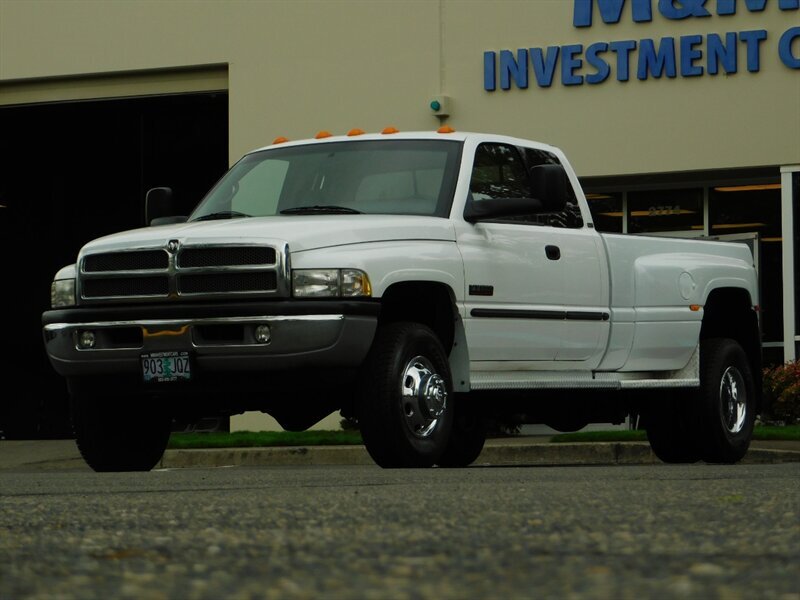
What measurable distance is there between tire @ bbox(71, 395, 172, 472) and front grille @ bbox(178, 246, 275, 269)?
1097 millimetres

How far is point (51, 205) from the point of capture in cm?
2709

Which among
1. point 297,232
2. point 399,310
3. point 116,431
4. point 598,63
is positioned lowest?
point 116,431

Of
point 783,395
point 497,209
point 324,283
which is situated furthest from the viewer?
point 783,395

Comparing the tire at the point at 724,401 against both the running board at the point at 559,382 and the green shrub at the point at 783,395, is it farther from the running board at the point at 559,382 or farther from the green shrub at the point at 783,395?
the green shrub at the point at 783,395

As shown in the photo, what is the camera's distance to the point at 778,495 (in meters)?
6.01

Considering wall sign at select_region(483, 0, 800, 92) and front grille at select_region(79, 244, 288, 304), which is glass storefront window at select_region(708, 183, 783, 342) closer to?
wall sign at select_region(483, 0, 800, 92)

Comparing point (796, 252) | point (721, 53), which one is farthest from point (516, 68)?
point (796, 252)

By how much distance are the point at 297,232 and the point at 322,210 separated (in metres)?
0.98

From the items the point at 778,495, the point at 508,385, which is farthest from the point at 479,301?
the point at 778,495

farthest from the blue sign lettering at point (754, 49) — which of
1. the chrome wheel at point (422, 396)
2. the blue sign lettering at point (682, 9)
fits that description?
the chrome wheel at point (422, 396)

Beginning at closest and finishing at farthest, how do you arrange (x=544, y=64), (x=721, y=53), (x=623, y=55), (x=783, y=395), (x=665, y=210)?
(x=783, y=395), (x=721, y=53), (x=623, y=55), (x=544, y=64), (x=665, y=210)

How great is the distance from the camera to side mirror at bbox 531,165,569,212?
9.80 m

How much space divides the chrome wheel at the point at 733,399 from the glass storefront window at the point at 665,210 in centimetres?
876

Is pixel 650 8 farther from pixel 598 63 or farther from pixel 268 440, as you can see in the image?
pixel 268 440
